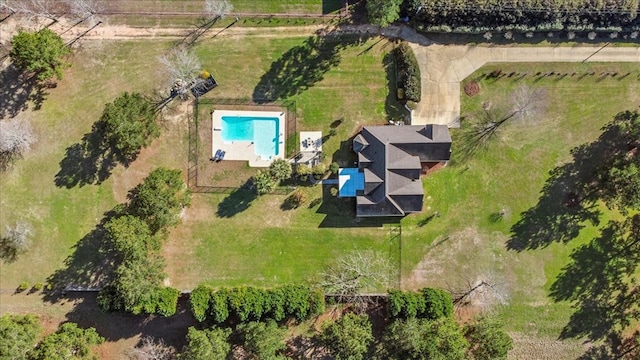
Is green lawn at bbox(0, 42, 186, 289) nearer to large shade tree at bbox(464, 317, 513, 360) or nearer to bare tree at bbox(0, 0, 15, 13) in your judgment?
bare tree at bbox(0, 0, 15, 13)

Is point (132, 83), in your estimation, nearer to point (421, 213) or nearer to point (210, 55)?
point (210, 55)

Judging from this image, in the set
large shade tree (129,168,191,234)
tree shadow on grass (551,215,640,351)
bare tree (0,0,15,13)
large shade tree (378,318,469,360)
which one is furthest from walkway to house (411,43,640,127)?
bare tree (0,0,15,13)

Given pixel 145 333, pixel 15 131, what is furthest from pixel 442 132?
pixel 15 131

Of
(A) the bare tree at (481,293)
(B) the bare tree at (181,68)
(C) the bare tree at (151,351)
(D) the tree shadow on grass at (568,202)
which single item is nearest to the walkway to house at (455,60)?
(D) the tree shadow on grass at (568,202)

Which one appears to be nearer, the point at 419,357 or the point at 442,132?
the point at 419,357

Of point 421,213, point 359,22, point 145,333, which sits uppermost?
point 359,22

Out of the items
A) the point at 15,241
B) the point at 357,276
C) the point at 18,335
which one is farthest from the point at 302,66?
the point at 18,335

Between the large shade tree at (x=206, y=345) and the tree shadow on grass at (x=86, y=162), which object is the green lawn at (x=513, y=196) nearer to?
the large shade tree at (x=206, y=345)
